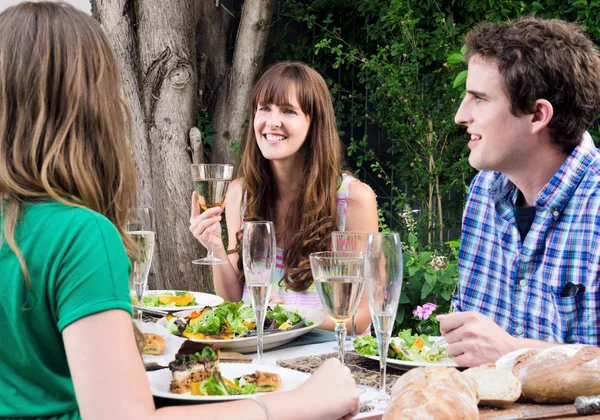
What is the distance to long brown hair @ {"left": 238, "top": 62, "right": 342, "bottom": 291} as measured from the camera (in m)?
3.00

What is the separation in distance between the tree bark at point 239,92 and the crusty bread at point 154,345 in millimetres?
3293

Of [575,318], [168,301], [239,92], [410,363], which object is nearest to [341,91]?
[239,92]

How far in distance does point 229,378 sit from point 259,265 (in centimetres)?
28

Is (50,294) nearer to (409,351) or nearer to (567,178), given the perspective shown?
(409,351)

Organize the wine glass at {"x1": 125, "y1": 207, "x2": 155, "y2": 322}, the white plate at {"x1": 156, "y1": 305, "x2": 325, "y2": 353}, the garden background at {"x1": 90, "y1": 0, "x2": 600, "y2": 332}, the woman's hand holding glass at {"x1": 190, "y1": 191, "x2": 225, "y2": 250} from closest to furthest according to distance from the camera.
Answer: the white plate at {"x1": 156, "y1": 305, "x2": 325, "y2": 353}
the wine glass at {"x1": 125, "y1": 207, "x2": 155, "y2": 322}
the woman's hand holding glass at {"x1": 190, "y1": 191, "x2": 225, "y2": 250}
the garden background at {"x1": 90, "y1": 0, "x2": 600, "y2": 332}

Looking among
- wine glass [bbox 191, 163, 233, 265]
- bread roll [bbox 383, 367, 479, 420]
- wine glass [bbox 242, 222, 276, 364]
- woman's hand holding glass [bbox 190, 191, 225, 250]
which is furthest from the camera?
woman's hand holding glass [bbox 190, 191, 225, 250]

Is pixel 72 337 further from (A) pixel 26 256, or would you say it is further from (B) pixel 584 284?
(B) pixel 584 284

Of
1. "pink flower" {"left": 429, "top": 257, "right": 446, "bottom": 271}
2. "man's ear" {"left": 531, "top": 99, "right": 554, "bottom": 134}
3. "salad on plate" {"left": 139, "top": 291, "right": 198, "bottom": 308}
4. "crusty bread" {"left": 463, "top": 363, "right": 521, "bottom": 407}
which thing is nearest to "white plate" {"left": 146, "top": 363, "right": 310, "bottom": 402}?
"crusty bread" {"left": 463, "top": 363, "right": 521, "bottom": 407}

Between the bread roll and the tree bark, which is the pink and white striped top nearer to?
the bread roll

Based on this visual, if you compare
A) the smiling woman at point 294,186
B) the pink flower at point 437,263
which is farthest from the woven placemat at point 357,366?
the pink flower at point 437,263

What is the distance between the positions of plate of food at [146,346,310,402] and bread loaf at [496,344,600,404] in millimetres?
458

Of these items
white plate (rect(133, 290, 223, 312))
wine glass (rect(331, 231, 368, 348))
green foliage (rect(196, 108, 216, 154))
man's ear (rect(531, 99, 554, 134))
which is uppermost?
green foliage (rect(196, 108, 216, 154))

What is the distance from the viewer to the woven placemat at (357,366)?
168cm

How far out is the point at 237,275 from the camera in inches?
121
